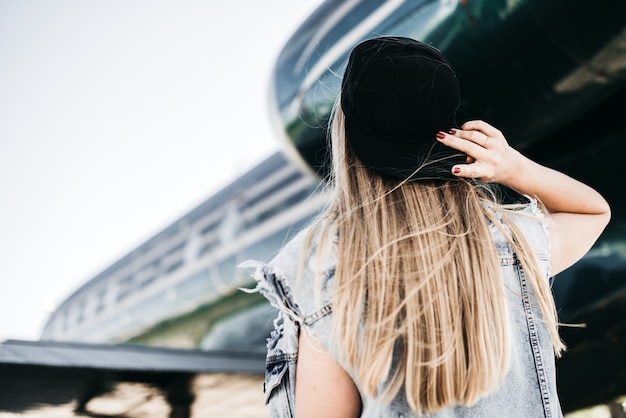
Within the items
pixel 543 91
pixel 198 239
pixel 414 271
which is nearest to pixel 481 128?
pixel 414 271

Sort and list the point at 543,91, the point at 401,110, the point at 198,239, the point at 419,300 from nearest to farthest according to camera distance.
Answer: the point at 419,300 < the point at 401,110 < the point at 543,91 < the point at 198,239

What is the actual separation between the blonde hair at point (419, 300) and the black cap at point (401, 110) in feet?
0.22

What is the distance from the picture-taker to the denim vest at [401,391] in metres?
1.18

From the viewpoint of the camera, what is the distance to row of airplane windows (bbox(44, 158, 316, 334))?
A: 823 cm

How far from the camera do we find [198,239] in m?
9.98

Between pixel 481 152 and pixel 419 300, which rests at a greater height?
pixel 481 152

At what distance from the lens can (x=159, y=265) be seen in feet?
36.7

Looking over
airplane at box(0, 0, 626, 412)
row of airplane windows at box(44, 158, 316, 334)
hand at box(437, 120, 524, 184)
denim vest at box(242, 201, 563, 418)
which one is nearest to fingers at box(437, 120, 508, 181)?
hand at box(437, 120, 524, 184)

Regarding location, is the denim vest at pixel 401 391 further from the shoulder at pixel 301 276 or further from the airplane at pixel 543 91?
the airplane at pixel 543 91

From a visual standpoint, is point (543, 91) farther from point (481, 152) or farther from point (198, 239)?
point (198, 239)

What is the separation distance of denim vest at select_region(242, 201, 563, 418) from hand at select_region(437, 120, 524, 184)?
0.45 ft

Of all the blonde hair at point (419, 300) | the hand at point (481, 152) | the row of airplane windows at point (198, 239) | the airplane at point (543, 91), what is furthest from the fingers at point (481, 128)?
the row of airplane windows at point (198, 239)

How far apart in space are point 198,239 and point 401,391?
9.05m

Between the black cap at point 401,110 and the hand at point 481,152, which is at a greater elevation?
the black cap at point 401,110
